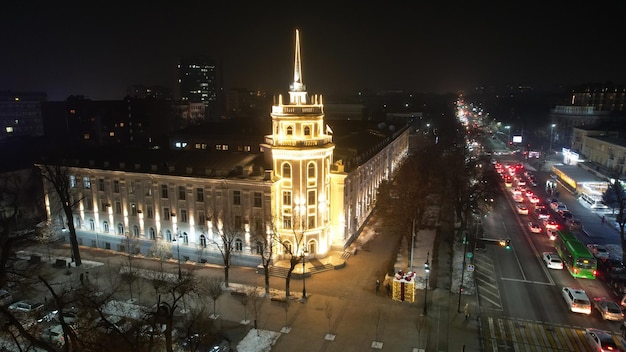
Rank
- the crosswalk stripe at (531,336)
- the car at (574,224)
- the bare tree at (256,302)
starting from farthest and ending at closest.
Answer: the car at (574,224) → the bare tree at (256,302) → the crosswalk stripe at (531,336)

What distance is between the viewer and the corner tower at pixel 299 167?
48.0 meters

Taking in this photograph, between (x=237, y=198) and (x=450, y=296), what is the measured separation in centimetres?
2418

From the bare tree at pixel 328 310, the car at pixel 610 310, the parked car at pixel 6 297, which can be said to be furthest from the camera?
the parked car at pixel 6 297

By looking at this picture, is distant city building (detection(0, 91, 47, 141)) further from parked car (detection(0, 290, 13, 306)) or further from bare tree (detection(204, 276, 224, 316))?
bare tree (detection(204, 276, 224, 316))

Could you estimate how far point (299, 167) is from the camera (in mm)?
48125

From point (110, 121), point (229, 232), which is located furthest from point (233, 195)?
point (110, 121)

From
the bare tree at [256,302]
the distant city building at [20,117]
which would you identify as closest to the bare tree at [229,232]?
the bare tree at [256,302]

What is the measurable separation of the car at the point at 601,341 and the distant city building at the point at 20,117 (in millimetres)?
158281

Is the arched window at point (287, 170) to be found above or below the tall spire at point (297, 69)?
below

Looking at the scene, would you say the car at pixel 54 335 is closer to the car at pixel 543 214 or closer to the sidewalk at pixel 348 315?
the sidewalk at pixel 348 315

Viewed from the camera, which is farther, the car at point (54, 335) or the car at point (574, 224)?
the car at point (574, 224)

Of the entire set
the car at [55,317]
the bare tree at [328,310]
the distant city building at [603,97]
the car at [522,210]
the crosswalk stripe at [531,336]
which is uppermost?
the distant city building at [603,97]

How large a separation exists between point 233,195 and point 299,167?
26.9ft

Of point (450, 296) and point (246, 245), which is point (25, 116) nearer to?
point (246, 245)
